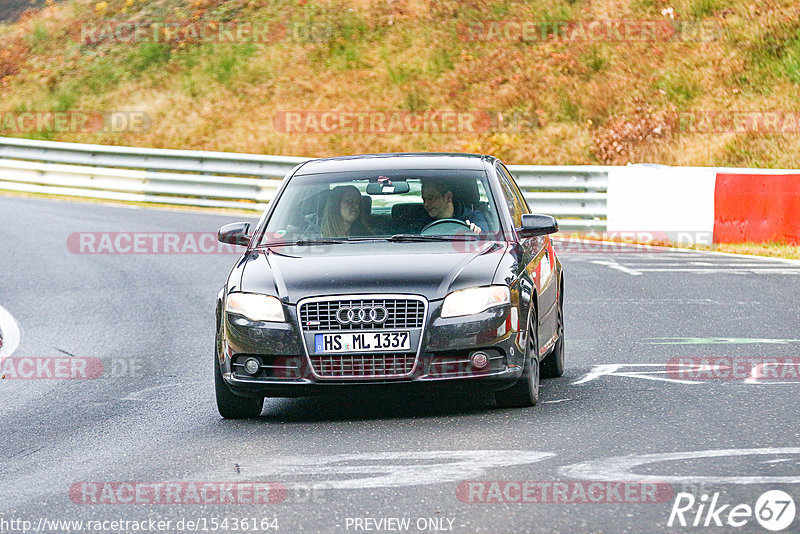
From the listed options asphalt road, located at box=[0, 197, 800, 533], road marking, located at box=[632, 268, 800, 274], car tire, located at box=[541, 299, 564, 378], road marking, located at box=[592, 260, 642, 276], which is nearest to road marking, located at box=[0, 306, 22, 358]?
asphalt road, located at box=[0, 197, 800, 533]

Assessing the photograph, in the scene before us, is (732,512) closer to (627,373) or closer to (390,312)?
(390,312)

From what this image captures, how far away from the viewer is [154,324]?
1353 cm

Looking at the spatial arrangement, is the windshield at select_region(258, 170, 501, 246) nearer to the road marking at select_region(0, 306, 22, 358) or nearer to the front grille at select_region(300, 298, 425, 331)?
the front grille at select_region(300, 298, 425, 331)

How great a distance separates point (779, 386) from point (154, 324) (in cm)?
669

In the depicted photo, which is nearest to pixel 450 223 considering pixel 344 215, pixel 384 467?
pixel 344 215

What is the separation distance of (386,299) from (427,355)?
401 millimetres

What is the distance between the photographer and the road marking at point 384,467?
6555mm

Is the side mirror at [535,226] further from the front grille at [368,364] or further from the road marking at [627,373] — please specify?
the front grille at [368,364]

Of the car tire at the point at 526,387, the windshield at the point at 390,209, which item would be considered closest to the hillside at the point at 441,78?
the windshield at the point at 390,209

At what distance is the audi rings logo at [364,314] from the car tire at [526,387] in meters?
0.95

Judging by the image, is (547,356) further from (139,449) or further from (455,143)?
(455,143)

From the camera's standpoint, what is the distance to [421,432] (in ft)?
25.6

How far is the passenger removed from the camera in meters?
9.05

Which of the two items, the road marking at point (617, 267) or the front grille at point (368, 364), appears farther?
the road marking at point (617, 267)
